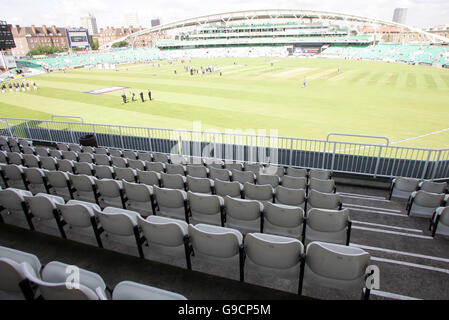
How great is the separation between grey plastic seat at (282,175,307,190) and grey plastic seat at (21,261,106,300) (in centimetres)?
440

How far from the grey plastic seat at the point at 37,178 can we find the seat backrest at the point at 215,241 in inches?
168

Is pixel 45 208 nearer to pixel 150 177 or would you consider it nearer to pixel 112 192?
pixel 112 192

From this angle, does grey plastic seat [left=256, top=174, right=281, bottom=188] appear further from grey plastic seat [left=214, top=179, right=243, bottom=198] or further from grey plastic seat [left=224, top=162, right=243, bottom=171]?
grey plastic seat [left=224, top=162, right=243, bottom=171]

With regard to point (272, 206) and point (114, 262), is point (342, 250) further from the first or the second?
point (114, 262)

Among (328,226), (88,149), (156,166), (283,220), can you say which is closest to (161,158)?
(156,166)

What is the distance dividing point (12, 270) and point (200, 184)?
348 centimetres

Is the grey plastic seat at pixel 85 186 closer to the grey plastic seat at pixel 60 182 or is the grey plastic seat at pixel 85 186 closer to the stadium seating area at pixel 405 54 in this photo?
the grey plastic seat at pixel 60 182

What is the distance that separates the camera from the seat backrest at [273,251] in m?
3.22

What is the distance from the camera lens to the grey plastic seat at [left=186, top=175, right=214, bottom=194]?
5.67 m

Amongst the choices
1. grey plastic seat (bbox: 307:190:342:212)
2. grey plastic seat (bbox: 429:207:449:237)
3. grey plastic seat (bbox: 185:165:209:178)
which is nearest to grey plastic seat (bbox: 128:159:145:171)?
grey plastic seat (bbox: 185:165:209:178)
